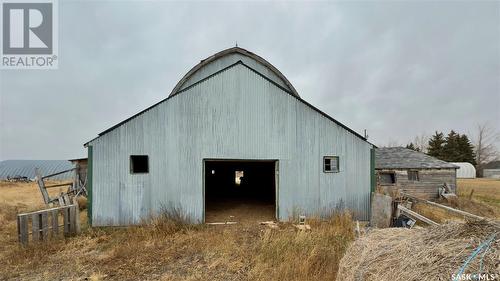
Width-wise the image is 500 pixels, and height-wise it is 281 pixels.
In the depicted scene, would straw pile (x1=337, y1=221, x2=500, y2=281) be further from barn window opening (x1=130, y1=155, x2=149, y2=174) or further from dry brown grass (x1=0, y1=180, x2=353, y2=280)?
barn window opening (x1=130, y1=155, x2=149, y2=174)

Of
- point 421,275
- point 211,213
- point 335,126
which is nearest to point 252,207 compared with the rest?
point 211,213

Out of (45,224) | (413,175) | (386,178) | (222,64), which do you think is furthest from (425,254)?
(413,175)

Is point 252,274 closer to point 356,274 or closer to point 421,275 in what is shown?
point 356,274

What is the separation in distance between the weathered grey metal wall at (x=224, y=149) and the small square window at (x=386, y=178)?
384 inches

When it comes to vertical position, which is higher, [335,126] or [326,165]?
[335,126]

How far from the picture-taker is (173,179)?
10.1 metres

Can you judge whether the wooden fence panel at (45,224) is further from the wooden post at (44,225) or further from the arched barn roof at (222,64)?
the arched barn roof at (222,64)

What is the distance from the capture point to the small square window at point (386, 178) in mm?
19500

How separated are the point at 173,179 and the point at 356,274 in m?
7.62

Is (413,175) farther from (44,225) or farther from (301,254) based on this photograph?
(44,225)

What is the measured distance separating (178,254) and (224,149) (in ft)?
13.9

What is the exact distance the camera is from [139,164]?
10.3 metres

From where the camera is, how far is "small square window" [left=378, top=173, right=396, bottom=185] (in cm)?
1950

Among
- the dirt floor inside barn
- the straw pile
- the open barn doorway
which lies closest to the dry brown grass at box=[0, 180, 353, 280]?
the dirt floor inside barn
